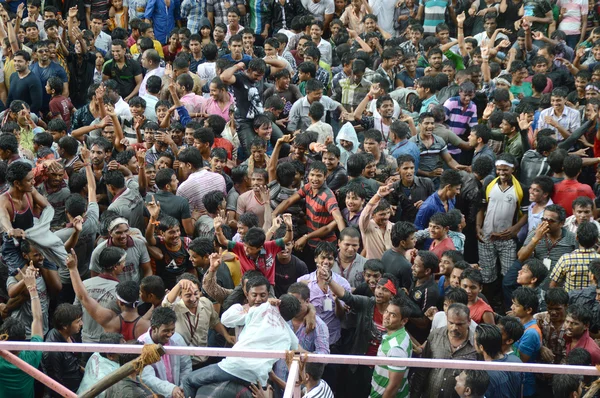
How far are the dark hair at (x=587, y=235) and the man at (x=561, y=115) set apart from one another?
2.55 meters

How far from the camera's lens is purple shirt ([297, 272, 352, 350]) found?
23.5 feet

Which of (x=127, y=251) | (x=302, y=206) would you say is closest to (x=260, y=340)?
(x=127, y=251)

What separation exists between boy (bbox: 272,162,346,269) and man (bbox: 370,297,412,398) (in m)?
1.84

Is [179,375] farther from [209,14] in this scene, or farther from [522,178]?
[209,14]

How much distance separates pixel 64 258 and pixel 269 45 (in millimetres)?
5336

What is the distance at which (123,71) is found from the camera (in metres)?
12.2

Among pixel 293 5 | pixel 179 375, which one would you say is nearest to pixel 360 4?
pixel 293 5

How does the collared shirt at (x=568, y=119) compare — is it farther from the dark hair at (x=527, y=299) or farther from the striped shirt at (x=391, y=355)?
the striped shirt at (x=391, y=355)

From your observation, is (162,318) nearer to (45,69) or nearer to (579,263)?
(579,263)

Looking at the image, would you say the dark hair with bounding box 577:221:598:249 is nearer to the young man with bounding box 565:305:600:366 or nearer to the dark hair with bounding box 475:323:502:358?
the young man with bounding box 565:305:600:366

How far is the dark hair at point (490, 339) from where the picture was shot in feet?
21.0

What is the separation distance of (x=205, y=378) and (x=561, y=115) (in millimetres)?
6041

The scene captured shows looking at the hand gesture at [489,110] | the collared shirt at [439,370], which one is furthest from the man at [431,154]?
the collared shirt at [439,370]

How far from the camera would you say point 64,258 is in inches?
299
